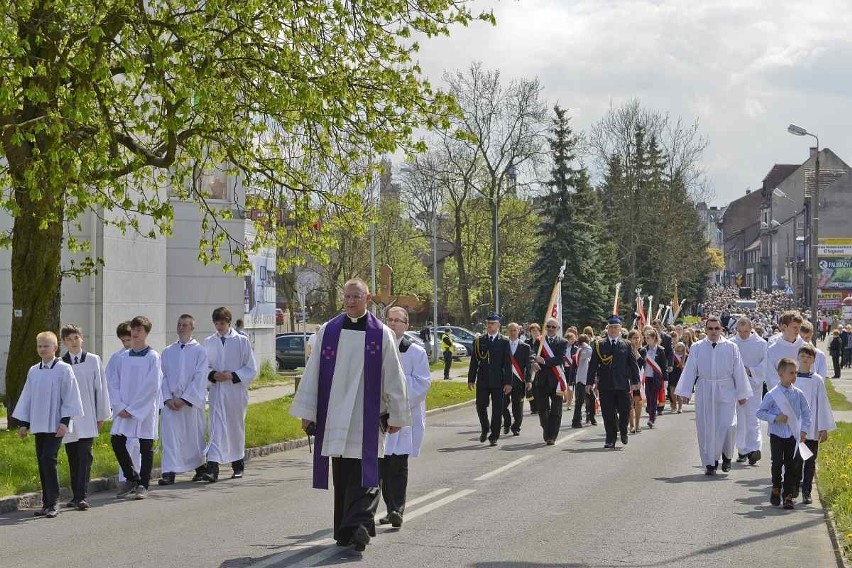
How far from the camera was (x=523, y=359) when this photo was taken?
69.2ft

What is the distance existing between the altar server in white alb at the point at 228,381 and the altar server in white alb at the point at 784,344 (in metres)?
6.44

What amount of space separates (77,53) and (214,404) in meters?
5.36

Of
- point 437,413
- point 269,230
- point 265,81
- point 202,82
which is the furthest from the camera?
point 437,413

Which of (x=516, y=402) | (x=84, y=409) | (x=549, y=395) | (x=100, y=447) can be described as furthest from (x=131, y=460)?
(x=516, y=402)

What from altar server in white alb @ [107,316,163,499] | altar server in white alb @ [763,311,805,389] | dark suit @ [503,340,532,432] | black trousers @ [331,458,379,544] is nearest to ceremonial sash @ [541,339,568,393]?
dark suit @ [503,340,532,432]

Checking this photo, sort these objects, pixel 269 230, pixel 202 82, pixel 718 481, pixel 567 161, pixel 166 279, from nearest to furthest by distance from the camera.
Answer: pixel 718 481
pixel 202 82
pixel 269 230
pixel 166 279
pixel 567 161

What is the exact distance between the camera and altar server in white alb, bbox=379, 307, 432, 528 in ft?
34.4

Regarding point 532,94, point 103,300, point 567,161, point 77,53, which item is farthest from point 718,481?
point 567,161

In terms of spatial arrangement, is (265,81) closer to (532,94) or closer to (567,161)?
(532,94)

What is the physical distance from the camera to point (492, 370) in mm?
19641

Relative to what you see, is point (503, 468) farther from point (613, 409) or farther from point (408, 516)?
point (408, 516)

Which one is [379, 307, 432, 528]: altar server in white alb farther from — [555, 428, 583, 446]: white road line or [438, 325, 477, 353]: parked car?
[438, 325, 477, 353]: parked car

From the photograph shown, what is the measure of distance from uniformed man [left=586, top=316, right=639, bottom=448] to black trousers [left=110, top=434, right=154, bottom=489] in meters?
7.72

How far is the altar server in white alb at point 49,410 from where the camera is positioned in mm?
11531
